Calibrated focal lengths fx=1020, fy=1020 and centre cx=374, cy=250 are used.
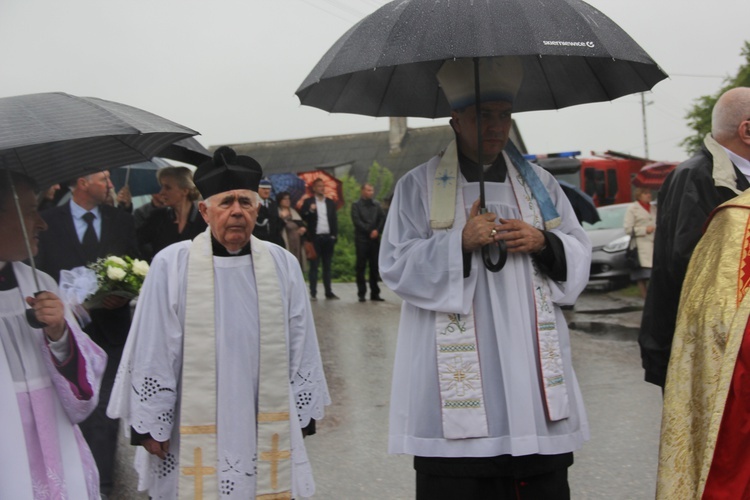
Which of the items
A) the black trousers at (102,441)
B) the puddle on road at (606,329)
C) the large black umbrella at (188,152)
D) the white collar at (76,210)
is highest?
the large black umbrella at (188,152)

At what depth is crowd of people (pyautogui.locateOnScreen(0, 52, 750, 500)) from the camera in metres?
3.78

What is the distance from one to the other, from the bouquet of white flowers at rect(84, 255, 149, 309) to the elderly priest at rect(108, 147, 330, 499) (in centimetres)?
169

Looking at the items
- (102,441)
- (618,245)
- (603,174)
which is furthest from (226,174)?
(603,174)

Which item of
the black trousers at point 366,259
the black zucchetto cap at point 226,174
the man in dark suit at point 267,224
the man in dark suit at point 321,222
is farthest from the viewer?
the black trousers at point 366,259

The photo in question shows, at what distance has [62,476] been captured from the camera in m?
3.85

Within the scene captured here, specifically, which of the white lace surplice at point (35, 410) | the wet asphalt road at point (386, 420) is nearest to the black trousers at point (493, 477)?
the white lace surplice at point (35, 410)

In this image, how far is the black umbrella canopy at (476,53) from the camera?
12.3 feet

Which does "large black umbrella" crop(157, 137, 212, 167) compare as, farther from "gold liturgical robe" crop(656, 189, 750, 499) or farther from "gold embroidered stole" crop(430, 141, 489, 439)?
"gold liturgical robe" crop(656, 189, 750, 499)

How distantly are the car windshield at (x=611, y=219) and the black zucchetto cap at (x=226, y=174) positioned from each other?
15238 mm

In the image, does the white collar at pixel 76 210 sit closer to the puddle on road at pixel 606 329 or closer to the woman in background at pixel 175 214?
the woman in background at pixel 175 214

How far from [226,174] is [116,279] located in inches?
76.3

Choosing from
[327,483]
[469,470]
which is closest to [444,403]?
[469,470]

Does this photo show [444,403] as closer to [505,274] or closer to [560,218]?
[505,274]

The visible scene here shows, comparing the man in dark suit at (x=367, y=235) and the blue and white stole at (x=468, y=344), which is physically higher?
the blue and white stole at (x=468, y=344)
